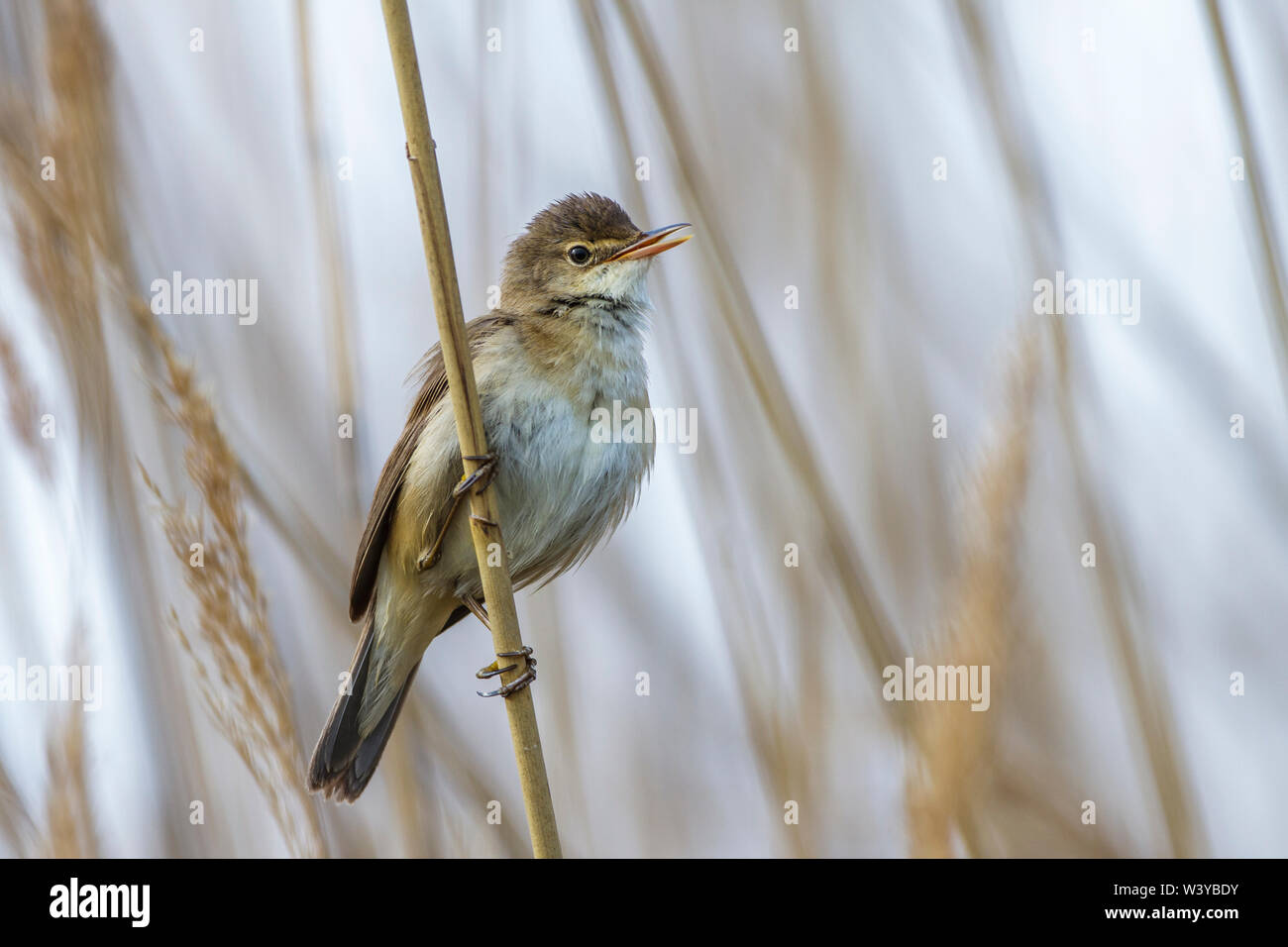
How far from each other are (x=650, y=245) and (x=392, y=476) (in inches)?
37.3

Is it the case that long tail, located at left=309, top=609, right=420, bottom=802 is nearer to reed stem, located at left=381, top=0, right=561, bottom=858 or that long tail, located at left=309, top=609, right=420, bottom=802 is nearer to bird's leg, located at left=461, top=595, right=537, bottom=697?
bird's leg, located at left=461, top=595, right=537, bottom=697

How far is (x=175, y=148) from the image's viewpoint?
2902mm

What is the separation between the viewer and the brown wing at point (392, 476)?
282 centimetres

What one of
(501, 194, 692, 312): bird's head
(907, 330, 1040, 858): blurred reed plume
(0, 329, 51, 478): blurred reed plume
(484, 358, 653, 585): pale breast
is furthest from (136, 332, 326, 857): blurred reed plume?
(501, 194, 692, 312): bird's head

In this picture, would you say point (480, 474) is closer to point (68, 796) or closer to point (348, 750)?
point (68, 796)

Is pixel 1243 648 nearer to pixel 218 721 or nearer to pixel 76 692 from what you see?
pixel 218 721

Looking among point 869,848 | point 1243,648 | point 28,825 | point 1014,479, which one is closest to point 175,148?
point 28,825

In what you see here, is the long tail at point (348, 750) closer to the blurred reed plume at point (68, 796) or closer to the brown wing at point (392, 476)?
the brown wing at point (392, 476)

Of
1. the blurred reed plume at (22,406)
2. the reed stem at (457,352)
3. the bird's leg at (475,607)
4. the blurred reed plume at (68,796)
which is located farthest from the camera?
the bird's leg at (475,607)

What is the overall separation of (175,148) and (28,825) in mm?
1774

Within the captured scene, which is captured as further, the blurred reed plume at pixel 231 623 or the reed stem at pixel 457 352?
the blurred reed plume at pixel 231 623

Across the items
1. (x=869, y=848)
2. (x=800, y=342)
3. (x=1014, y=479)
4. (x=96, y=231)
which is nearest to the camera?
(x=1014, y=479)

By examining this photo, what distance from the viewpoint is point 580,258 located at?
3105 mm

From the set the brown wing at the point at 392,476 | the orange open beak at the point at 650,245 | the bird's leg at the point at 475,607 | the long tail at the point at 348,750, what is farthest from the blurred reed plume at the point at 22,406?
the orange open beak at the point at 650,245
